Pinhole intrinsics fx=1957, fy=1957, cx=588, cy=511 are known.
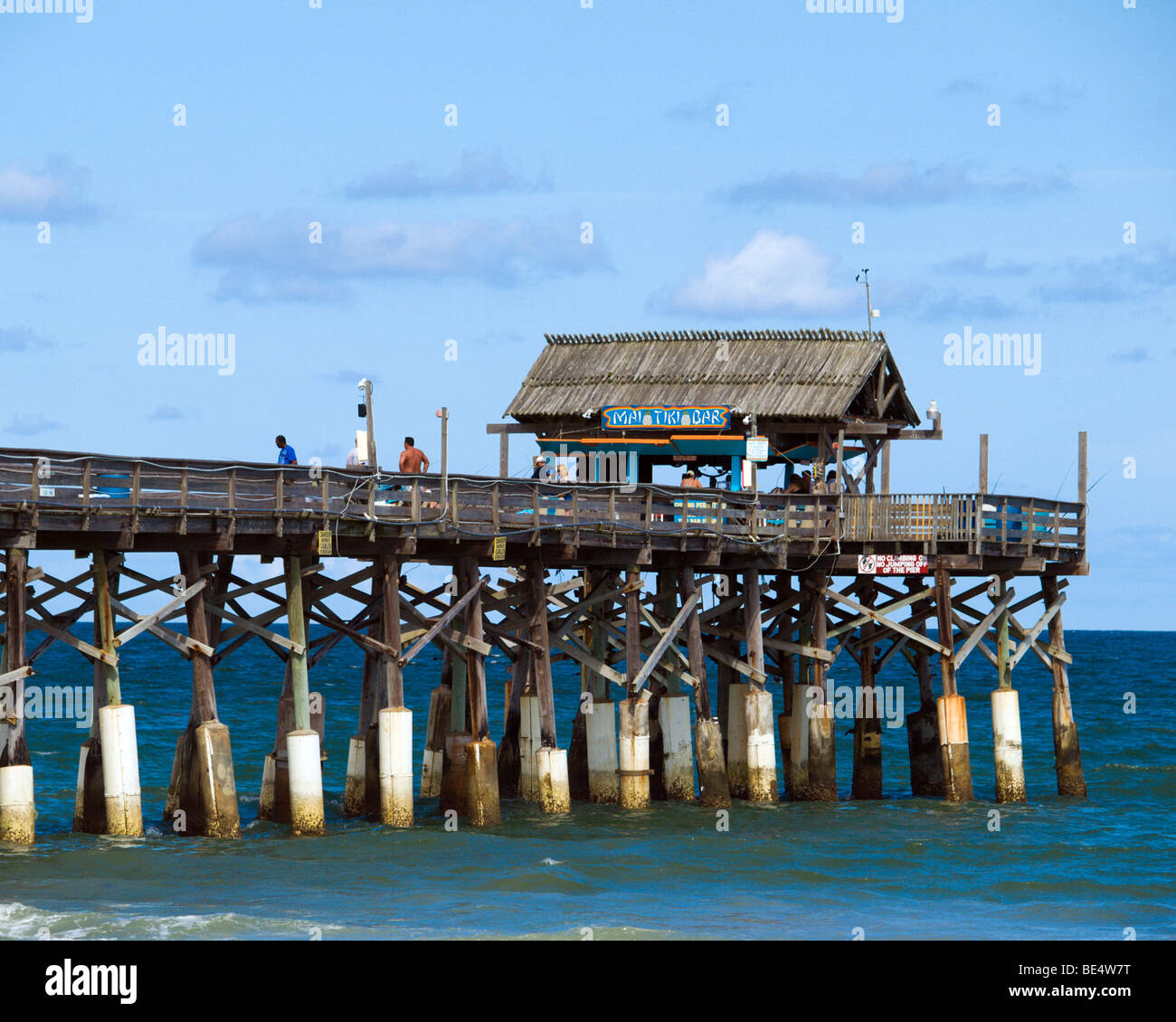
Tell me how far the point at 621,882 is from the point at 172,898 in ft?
19.7

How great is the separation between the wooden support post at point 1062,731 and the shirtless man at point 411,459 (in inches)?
483

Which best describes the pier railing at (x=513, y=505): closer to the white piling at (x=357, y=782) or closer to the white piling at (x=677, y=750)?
the white piling at (x=677, y=750)

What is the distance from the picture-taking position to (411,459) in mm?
31000

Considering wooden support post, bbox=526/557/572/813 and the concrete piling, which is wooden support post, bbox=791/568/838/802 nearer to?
the concrete piling

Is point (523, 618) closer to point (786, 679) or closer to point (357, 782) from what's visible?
point (357, 782)

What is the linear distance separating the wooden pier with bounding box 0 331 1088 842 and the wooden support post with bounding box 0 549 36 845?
4cm

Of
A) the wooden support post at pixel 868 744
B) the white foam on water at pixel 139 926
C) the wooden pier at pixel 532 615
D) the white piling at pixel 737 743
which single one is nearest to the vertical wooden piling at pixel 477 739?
the wooden pier at pixel 532 615

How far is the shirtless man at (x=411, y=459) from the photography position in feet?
102

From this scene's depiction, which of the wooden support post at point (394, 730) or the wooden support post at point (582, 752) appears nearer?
the wooden support post at point (394, 730)

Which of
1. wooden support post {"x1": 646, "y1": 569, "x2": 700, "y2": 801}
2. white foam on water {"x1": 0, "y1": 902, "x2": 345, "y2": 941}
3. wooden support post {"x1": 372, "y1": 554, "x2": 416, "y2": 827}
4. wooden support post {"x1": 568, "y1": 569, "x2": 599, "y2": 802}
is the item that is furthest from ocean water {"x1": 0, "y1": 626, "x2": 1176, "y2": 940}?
wooden support post {"x1": 568, "y1": 569, "x2": 599, "y2": 802}

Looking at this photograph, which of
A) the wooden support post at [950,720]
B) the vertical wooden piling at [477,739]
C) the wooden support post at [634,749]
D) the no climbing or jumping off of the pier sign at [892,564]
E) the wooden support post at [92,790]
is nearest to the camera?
the wooden support post at [92,790]
